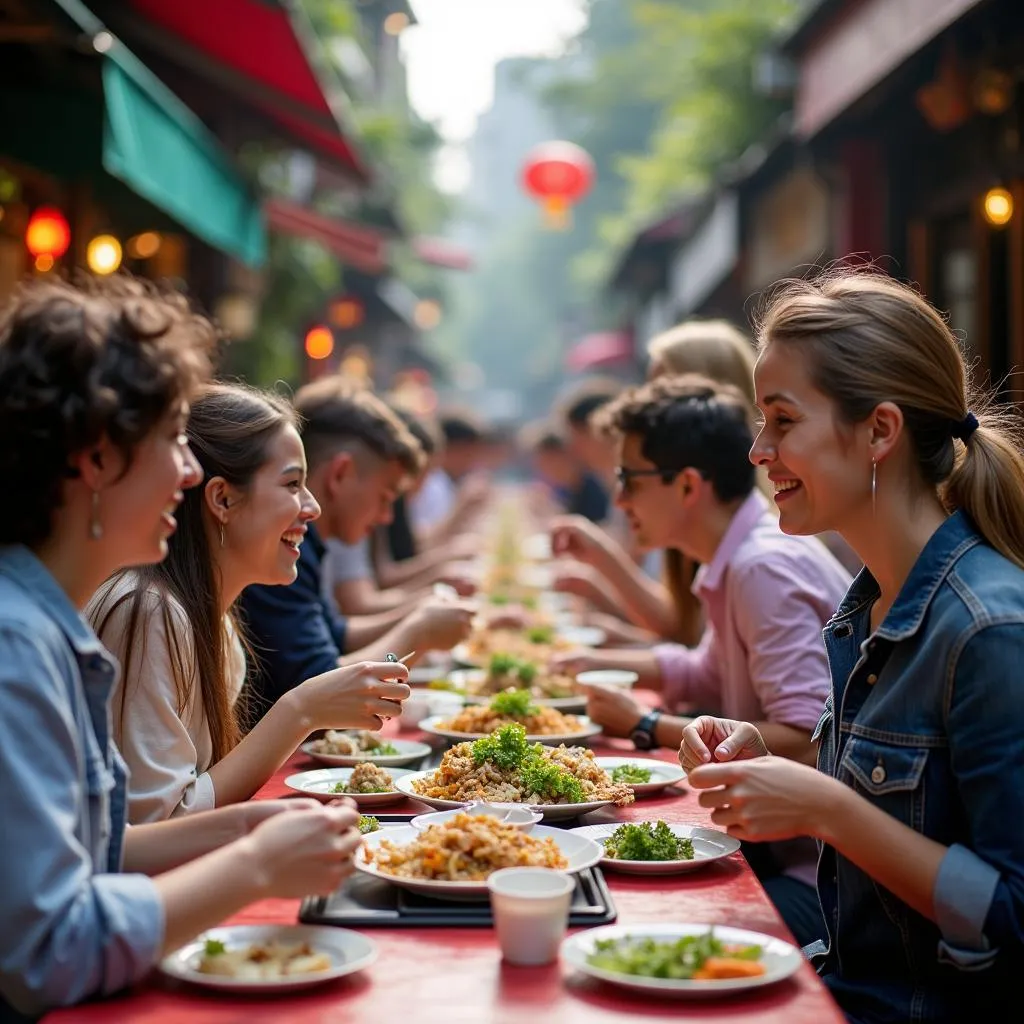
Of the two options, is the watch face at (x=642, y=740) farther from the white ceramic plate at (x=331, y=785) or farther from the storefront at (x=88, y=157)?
the storefront at (x=88, y=157)

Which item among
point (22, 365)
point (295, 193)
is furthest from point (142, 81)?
point (295, 193)

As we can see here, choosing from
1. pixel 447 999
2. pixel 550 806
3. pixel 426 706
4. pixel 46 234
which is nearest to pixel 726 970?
pixel 447 999

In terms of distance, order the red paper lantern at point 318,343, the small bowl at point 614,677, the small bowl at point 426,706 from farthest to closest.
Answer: the red paper lantern at point 318,343, the small bowl at point 614,677, the small bowl at point 426,706

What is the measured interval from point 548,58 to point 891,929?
5148cm

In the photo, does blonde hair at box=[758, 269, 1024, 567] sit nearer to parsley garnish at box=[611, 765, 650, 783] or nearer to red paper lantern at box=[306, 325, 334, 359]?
parsley garnish at box=[611, 765, 650, 783]

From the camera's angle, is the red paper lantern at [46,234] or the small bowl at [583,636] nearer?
the small bowl at [583,636]

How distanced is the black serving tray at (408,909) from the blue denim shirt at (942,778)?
0.53 metres

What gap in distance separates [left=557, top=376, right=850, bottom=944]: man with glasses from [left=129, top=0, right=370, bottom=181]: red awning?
561 centimetres

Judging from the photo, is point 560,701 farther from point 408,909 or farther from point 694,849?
point 408,909

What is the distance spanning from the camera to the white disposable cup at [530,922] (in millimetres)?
1931

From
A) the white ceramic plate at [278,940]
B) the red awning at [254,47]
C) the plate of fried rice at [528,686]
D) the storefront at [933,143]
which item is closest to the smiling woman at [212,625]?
the white ceramic plate at [278,940]

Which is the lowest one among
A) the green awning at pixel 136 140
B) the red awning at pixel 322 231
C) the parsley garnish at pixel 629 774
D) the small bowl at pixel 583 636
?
the parsley garnish at pixel 629 774

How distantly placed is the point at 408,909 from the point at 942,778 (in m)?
0.94

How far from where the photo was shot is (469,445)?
35.7ft
